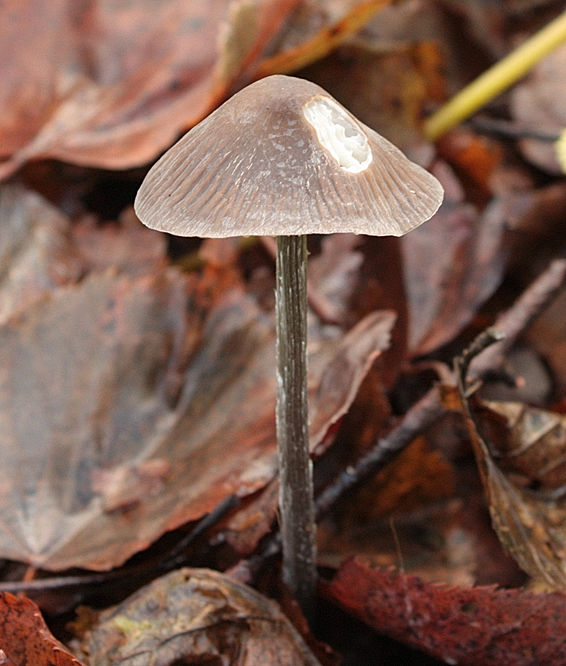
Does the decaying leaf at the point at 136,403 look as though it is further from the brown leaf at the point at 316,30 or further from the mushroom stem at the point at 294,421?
the brown leaf at the point at 316,30

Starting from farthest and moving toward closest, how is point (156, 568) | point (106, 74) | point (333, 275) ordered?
point (106, 74) < point (333, 275) < point (156, 568)

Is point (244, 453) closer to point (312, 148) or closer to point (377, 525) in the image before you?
point (377, 525)

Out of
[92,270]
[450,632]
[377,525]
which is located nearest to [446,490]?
[377,525]

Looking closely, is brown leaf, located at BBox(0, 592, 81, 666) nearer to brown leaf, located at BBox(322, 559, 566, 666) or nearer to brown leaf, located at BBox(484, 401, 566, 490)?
brown leaf, located at BBox(322, 559, 566, 666)

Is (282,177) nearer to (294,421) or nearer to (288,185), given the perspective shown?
(288,185)

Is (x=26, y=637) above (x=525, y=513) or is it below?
above

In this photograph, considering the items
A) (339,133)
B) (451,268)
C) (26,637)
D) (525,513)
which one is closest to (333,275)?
(451,268)
